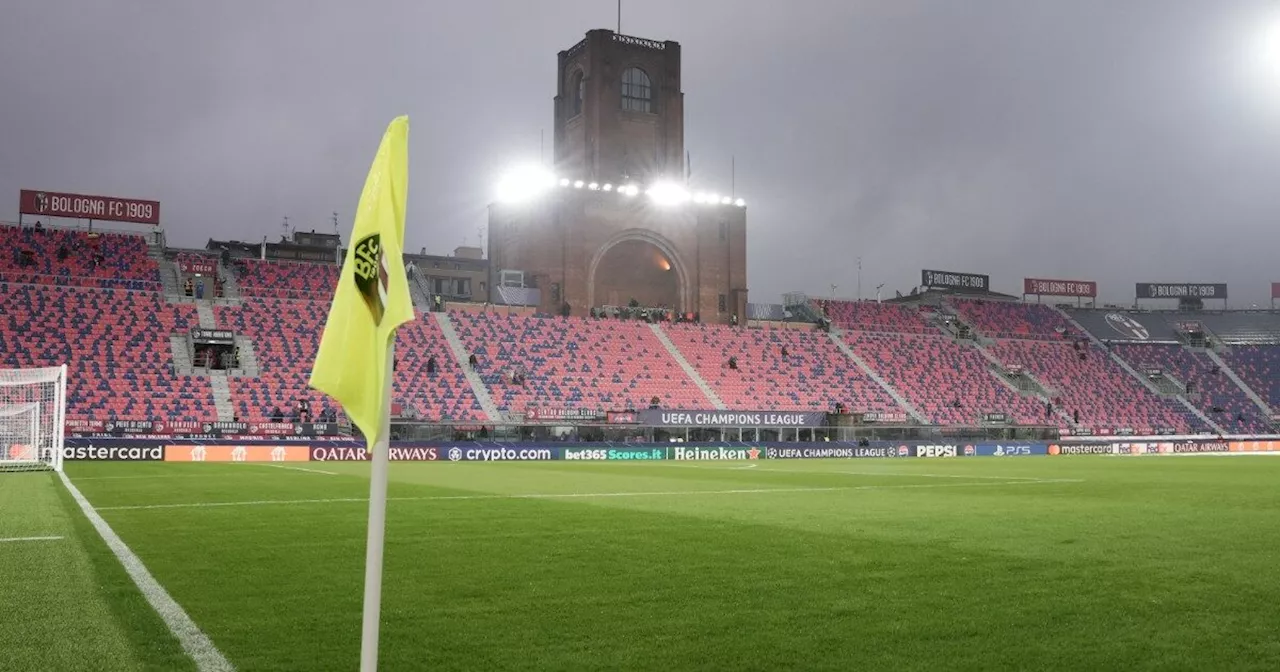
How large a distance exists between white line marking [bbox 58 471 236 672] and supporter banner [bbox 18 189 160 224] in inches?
2191

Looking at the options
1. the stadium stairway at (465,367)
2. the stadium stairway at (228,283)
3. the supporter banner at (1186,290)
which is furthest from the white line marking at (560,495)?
the supporter banner at (1186,290)

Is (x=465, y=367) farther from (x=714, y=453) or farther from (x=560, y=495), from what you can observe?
(x=560, y=495)

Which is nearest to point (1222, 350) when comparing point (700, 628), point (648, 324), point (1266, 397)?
point (1266, 397)

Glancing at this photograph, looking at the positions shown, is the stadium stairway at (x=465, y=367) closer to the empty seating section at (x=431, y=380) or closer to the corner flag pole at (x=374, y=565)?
the empty seating section at (x=431, y=380)

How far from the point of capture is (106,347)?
159ft

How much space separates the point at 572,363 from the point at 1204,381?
51.3m

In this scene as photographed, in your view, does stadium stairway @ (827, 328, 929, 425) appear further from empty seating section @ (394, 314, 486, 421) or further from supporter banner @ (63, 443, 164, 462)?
supporter banner @ (63, 443, 164, 462)

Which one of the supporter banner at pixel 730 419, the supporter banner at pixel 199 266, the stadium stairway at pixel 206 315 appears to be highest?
the supporter banner at pixel 199 266

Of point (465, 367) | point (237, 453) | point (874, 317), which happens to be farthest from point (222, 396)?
point (874, 317)

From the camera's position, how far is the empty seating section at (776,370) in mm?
60719

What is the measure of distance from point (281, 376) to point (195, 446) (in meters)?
10.9

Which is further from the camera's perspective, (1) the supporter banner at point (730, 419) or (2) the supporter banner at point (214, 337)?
(2) the supporter banner at point (214, 337)

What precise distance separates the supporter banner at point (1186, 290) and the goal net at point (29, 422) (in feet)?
299

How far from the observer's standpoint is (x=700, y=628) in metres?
6.62
